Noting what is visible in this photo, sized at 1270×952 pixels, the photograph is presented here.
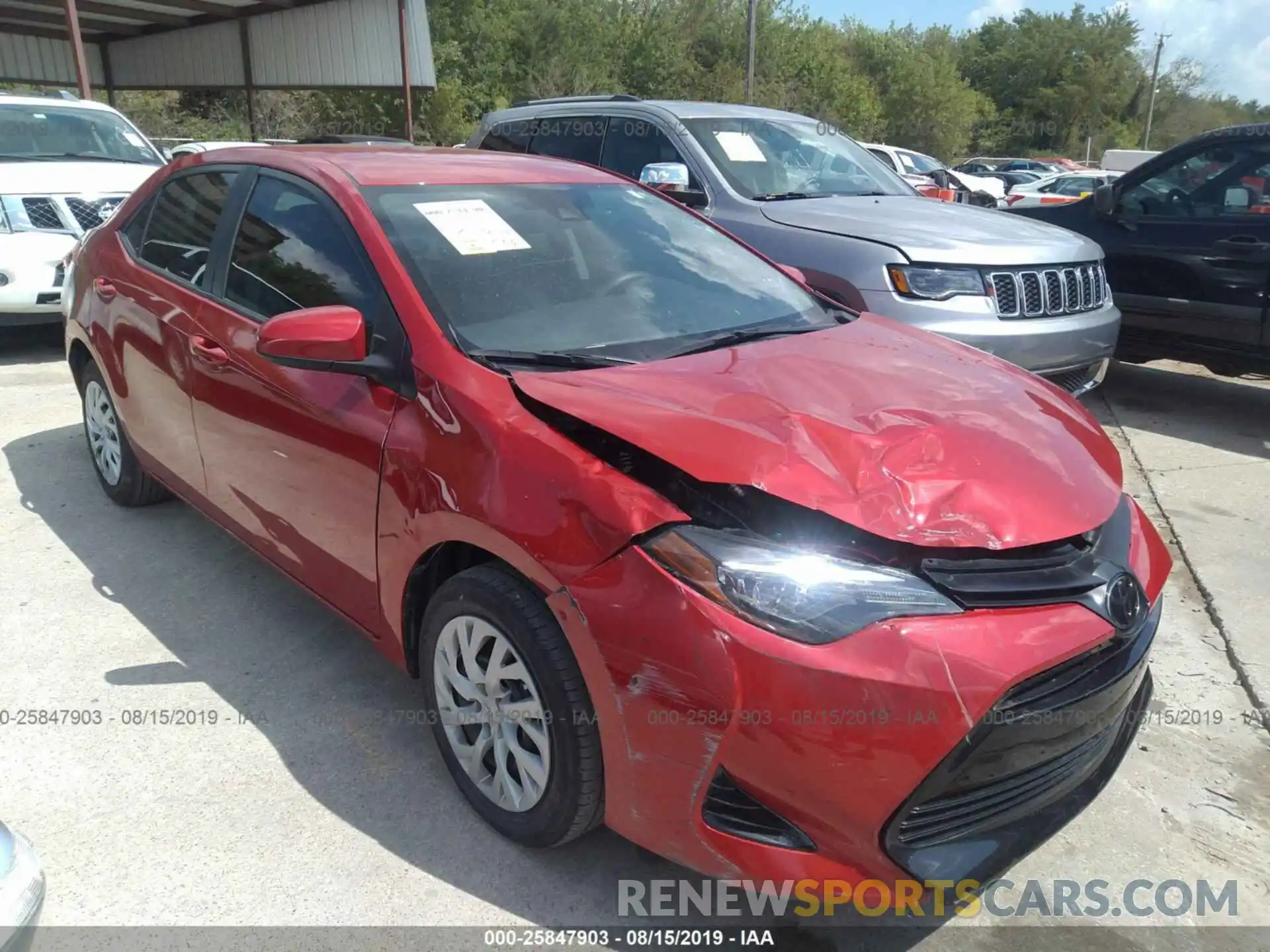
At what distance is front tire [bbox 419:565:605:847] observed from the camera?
208 cm

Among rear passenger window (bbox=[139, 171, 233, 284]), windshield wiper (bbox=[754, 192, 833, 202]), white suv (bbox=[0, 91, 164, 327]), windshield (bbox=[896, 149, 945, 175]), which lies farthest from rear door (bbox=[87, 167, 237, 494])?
windshield (bbox=[896, 149, 945, 175])

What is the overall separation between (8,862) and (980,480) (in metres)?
2.01

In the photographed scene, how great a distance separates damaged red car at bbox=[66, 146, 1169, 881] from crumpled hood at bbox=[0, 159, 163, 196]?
16.8 feet

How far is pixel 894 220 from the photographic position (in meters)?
5.29

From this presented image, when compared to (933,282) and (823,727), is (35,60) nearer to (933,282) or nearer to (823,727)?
(933,282)

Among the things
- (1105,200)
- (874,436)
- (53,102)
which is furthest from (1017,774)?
(53,102)

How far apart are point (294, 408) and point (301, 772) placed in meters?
1.03

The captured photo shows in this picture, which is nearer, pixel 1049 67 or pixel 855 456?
pixel 855 456

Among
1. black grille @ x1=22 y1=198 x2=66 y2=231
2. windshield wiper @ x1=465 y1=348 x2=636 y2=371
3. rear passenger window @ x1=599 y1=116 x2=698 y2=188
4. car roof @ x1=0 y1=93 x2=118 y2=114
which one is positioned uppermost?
car roof @ x1=0 y1=93 x2=118 y2=114

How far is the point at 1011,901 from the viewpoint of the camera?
7.66 feet

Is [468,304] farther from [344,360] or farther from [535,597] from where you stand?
[535,597]

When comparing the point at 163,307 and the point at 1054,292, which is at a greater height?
the point at 163,307

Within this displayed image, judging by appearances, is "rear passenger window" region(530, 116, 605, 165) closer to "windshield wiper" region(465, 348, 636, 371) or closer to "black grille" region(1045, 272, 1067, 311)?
"black grille" region(1045, 272, 1067, 311)

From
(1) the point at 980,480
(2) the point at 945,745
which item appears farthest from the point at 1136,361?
(2) the point at 945,745
